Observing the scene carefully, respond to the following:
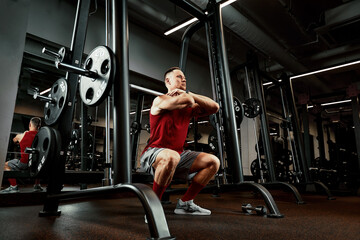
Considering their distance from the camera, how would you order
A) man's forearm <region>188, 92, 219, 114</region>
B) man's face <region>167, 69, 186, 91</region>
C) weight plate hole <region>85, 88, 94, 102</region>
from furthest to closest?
man's face <region>167, 69, 186, 91</region> → man's forearm <region>188, 92, 219, 114</region> → weight plate hole <region>85, 88, 94, 102</region>

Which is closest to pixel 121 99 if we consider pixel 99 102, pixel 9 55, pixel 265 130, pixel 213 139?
pixel 99 102

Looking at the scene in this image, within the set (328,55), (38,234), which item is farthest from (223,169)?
(328,55)

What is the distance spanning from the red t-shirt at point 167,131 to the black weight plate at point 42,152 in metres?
0.61

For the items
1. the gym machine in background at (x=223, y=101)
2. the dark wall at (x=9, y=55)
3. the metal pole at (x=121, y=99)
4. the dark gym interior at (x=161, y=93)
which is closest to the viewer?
the metal pole at (x=121, y=99)

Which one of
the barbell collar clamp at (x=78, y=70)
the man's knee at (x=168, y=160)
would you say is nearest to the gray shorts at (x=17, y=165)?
the barbell collar clamp at (x=78, y=70)

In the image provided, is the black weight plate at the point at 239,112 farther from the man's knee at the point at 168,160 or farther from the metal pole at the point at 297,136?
the man's knee at the point at 168,160

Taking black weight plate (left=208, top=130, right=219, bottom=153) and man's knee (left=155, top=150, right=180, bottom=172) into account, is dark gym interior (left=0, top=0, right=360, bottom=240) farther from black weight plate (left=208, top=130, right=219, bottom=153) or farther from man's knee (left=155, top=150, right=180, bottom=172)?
man's knee (left=155, top=150, right=180, bottom=172)

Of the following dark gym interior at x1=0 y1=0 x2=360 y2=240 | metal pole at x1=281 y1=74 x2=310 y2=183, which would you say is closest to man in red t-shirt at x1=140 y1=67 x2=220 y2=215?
dark gym interior at x1=0 y1=0 x2=360 y2=240

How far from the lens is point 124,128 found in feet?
4.50

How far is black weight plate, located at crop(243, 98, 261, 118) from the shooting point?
364 cm

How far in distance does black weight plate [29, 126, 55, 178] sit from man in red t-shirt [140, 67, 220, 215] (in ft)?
1.93

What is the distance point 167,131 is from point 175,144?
105mm

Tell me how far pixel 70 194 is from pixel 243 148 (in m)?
5.97

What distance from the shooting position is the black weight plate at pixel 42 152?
164 centimetres
